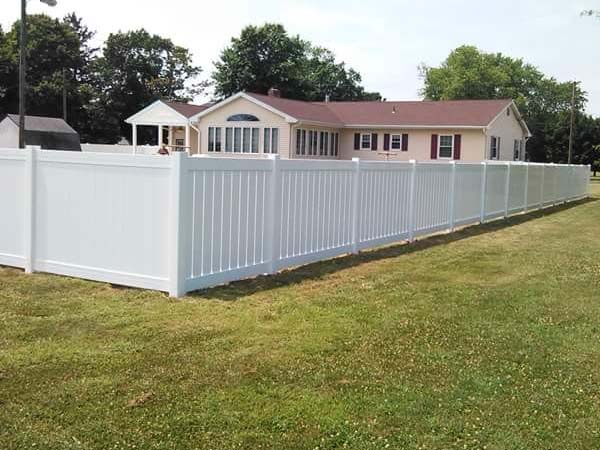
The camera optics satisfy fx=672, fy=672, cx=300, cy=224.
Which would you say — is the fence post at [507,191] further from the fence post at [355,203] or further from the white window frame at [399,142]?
the white window frame at [399,142]

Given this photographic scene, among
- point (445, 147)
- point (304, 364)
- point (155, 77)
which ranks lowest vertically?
point (304, 364)

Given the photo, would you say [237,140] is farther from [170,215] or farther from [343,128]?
[170,215]

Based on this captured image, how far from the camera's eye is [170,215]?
6594 millimetres

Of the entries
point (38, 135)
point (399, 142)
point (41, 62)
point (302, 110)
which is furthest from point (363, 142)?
point (41, 62)

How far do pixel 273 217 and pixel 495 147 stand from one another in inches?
1164

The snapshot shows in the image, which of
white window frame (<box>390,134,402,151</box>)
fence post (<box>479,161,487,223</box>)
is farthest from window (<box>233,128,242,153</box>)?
fence post (<box>479,161,487,223</box>)

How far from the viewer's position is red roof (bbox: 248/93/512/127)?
110 feet

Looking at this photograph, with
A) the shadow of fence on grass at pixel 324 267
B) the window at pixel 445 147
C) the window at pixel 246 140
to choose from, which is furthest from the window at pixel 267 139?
the shadow of fence on grass at pixel 324 267

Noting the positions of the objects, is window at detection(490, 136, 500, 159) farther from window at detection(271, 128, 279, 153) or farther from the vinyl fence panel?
the vinyl fence panel

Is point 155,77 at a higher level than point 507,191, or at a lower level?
higher

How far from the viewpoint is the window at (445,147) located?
34.3 m

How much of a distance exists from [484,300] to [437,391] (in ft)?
9.55

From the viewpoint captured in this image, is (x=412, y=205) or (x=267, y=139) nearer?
(x=412, y=205)

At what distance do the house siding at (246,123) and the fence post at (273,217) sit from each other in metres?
23.8
